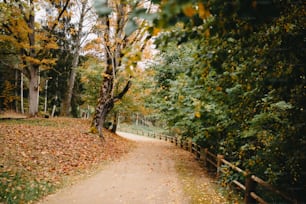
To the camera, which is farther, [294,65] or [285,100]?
[285,100]

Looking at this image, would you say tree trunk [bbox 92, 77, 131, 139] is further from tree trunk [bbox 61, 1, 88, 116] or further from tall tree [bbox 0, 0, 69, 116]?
tree trunk [bbox 61, 1, 88, 116]

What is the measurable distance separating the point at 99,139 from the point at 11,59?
2269 centimetres

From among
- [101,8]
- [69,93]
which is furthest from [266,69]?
[69,93]

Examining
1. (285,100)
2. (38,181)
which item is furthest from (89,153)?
(285,100)

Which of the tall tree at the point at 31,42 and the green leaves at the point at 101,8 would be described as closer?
the green leaves at the point at 101,8

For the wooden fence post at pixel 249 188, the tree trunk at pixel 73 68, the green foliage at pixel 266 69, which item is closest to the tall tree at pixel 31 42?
the tree trunk at pixel 73 68

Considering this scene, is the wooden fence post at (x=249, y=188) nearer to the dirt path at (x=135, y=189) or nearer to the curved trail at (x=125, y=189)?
the dirt path at (x=135, y=189)

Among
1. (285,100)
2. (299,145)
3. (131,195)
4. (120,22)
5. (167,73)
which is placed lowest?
(131,195)

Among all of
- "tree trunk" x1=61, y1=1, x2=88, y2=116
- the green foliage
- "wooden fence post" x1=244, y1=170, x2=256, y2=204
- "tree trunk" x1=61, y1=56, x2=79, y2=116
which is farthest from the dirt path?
"tree trunk" x1=61, y1=56, x2=79, y2=116

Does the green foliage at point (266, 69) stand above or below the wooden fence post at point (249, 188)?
above

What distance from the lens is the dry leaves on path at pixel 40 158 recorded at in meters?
6.42

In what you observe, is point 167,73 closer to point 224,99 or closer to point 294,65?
point 224,99

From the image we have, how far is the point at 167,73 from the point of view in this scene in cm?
1488

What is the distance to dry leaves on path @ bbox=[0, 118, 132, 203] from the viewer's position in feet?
21.1
